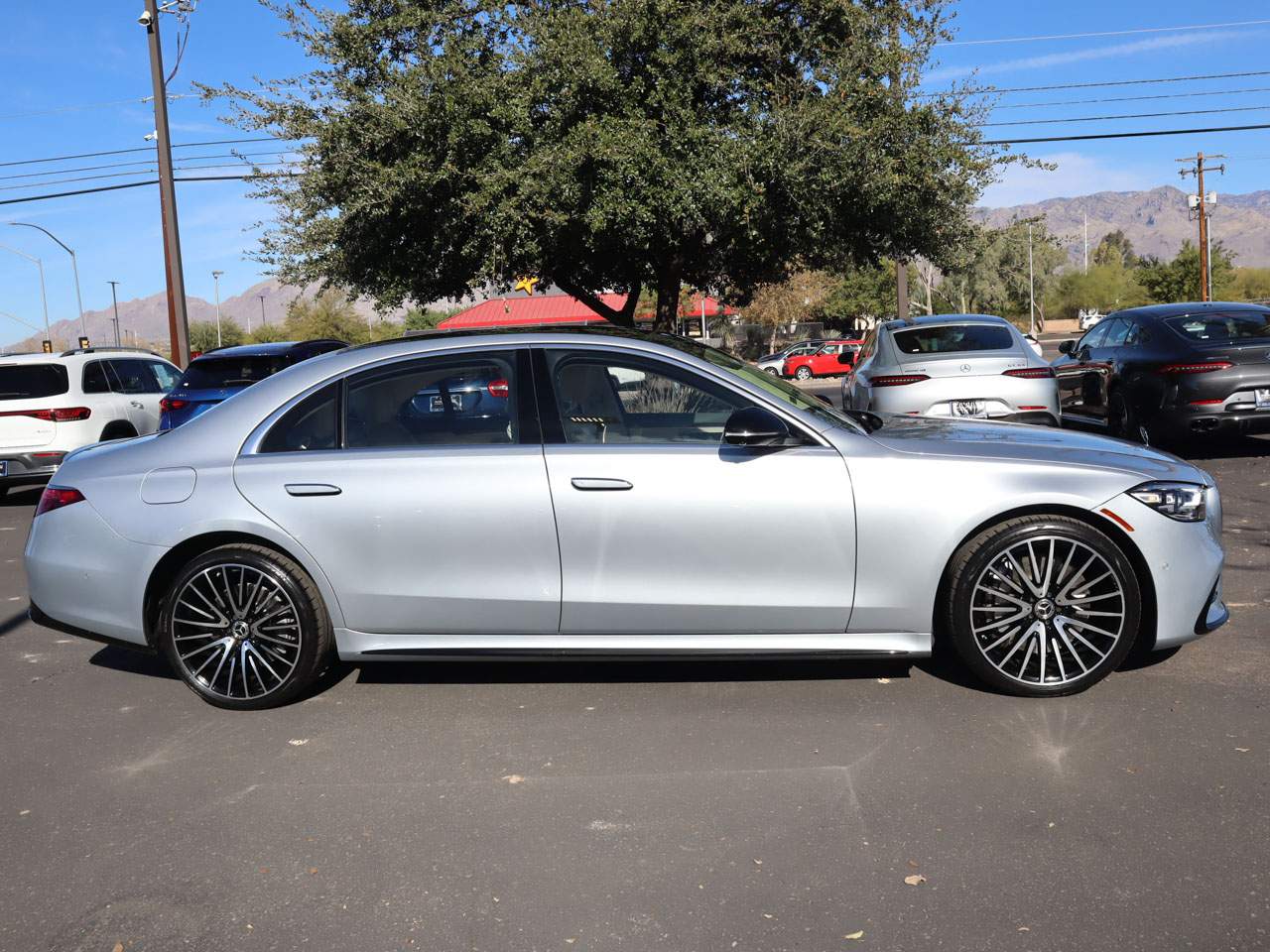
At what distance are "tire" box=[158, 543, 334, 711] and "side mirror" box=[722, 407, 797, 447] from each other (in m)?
1.91

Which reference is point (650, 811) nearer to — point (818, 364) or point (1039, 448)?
point (1039, 448)

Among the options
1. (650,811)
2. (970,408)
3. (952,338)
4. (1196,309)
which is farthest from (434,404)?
(1196,309)

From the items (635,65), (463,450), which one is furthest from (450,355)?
(635,65)

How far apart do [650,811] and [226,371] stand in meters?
9.80

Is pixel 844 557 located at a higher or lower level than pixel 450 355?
lower

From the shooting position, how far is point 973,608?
15.0ft

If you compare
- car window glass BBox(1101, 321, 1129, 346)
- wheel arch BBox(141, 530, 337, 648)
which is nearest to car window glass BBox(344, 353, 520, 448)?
wheel arch BBox(141, 530, 337, 648)

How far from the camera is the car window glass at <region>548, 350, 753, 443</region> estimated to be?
4707 mm

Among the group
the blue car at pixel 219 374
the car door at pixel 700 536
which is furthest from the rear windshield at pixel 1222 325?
the blue car at pixel 219 374

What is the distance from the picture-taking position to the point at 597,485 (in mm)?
4566

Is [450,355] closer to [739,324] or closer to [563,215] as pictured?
[563,215]

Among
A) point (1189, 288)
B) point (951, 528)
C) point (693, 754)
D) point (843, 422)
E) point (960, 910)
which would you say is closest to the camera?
point (960, 910)

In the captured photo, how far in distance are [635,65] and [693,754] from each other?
42.9 ft

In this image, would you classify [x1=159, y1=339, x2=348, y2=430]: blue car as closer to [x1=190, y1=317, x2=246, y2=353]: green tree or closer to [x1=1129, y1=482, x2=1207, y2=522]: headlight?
[x1=1129, y1=482, x2=1207, y2=522]: headlight
